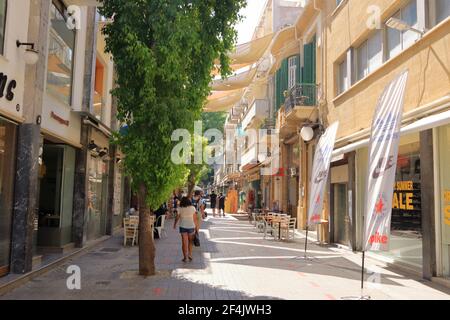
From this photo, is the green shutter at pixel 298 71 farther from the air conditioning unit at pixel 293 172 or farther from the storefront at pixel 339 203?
the storefront at pixel 339 203

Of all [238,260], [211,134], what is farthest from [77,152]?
[211,134]

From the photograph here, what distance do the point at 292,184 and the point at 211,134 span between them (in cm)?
3454

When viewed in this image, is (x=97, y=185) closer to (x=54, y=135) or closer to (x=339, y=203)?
(x=54, y=135)

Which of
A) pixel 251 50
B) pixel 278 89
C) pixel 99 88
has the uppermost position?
pixel 251 50

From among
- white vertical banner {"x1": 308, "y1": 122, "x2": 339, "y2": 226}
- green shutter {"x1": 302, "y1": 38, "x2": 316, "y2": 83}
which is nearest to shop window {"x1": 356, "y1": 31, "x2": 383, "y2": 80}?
white vertical banner {"x1": 308, "y1": 122, "x2": 339, "y2": 226}

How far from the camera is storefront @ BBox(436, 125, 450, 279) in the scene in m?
9.18

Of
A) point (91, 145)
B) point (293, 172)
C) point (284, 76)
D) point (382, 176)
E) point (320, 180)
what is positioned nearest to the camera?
point (382, 176)

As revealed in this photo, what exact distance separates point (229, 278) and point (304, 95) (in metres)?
11.2

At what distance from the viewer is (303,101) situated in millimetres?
18781

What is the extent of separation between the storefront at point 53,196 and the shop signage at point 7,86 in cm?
431

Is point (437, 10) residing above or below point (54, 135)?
above

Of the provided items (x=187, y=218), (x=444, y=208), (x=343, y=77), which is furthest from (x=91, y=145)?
(x=444, y=208)

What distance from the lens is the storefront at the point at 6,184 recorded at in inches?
340

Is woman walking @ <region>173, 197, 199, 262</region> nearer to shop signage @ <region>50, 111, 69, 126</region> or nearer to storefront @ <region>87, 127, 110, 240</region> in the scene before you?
shop signage @ <region>50, 111, 69, 126</region>
